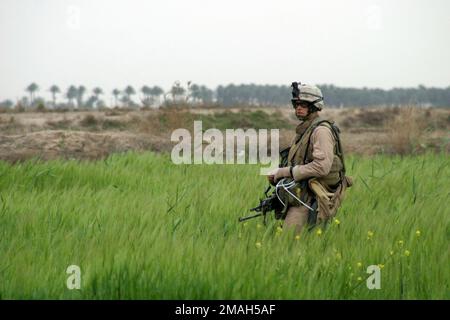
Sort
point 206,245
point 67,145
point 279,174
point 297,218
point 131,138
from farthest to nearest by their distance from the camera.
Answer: point 131,138 < point 67,145 < point 279,174 < point 297,218 < point 206,245

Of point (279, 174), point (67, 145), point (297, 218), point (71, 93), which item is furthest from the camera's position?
point (71, 93)

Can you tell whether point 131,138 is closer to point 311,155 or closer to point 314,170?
point 311,155

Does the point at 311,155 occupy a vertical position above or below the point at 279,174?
above

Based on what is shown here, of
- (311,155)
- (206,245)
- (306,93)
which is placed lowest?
(206,245)

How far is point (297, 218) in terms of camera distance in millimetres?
5352

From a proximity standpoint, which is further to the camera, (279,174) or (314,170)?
(279,174)

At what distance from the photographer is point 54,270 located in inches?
153

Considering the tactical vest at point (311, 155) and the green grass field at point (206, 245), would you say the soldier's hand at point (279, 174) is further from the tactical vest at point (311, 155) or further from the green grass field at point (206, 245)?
the green grass field at point (206, 245)

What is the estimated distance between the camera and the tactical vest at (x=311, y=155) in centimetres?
535

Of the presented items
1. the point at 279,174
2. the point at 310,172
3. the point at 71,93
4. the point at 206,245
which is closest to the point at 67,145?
the point at 279,174

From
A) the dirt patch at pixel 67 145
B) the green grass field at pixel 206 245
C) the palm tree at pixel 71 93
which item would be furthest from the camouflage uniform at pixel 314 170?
the palm tree at pixel 71 93

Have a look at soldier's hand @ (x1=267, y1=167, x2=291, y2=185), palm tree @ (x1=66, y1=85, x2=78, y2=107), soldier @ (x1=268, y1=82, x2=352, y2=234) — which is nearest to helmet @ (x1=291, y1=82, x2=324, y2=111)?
soldier @ (x1=268, y1=82, x2=352, y2=234)

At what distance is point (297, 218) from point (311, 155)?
0.61 meters
